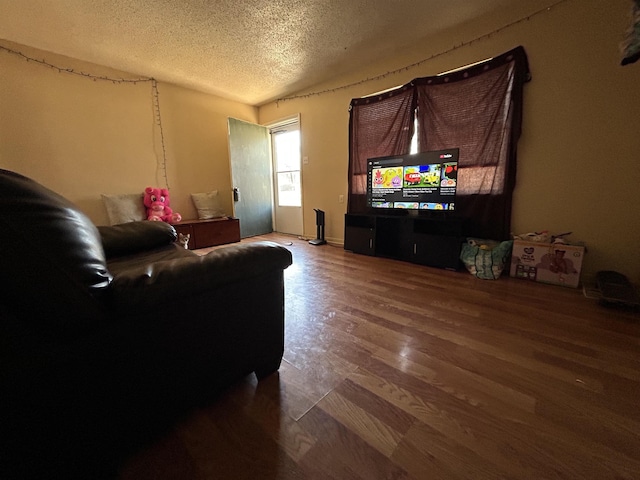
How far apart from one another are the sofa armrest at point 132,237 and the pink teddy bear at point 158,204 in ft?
6.22

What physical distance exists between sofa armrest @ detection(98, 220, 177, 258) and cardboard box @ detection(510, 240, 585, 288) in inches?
120

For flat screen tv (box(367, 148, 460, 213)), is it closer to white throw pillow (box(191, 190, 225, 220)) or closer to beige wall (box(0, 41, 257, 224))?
white throw pillow (box(191, 190, 225, 220))

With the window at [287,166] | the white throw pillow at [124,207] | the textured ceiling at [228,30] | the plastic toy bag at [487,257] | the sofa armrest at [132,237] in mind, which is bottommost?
the plastic toy bag at [487,257]

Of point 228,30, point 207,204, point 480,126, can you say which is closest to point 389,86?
point 480,126

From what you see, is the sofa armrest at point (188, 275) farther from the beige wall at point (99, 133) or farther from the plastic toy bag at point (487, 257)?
the beige wall at point (99, 133)

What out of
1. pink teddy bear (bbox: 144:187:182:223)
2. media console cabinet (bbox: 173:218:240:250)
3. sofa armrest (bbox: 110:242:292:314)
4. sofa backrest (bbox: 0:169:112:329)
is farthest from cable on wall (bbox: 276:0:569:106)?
sofa backrest (bbox: 0:169:112:329)

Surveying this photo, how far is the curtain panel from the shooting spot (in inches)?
91.4

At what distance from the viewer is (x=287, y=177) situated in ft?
15.7

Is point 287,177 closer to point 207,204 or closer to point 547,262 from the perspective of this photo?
point 207,204

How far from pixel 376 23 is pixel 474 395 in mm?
3144

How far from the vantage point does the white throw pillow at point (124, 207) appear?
3.20 m

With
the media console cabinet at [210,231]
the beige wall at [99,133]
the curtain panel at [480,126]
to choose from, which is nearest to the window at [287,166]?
the beige wall at [99,133]

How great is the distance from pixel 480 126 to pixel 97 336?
3209 mm

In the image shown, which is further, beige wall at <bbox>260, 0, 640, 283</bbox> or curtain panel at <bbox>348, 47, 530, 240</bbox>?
curtain panel at <bbox>348, 47, 530, 240</bbox>
